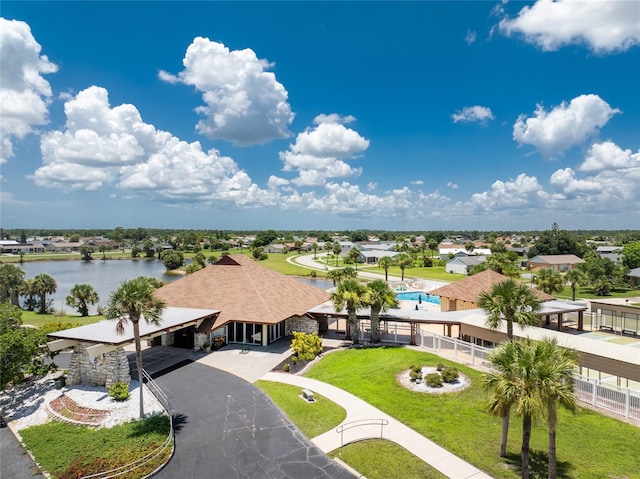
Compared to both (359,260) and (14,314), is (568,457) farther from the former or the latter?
(359,260)

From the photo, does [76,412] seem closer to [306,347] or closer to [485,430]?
[306,347]

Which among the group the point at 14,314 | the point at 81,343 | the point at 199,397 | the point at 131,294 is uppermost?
the point at 131,294

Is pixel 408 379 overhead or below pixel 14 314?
below

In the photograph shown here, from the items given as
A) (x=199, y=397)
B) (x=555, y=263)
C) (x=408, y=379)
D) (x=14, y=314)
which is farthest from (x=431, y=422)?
(x=555, y=263)

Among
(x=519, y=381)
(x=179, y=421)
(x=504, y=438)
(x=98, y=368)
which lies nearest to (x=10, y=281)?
(x=98, y=368)

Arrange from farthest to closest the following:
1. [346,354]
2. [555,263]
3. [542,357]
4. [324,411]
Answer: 1. [555,263]
2. [346,354]
3. [324,411]
4. [542,357]

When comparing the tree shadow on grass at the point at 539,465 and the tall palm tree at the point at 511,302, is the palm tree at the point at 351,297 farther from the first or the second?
the tree shadow on grass at the point at 539,465

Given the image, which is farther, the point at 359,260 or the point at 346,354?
the point at 359,260

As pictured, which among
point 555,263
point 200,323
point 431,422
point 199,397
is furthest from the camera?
point 555,263
